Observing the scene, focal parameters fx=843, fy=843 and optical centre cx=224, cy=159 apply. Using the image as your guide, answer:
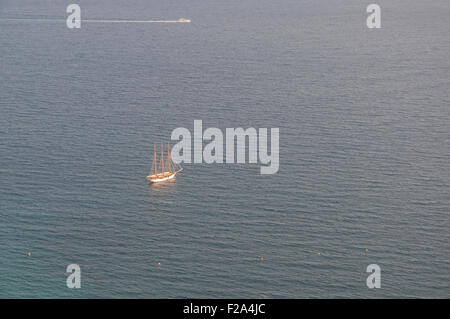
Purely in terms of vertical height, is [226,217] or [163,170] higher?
[163,170]

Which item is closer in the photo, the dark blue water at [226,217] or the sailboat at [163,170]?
the dark blue water at [226,217]

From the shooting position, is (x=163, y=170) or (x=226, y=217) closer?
(x=226, y=217)

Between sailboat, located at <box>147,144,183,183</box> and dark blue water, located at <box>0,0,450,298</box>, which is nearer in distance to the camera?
dark blue water, located at <box>0,0,450,298</box>
